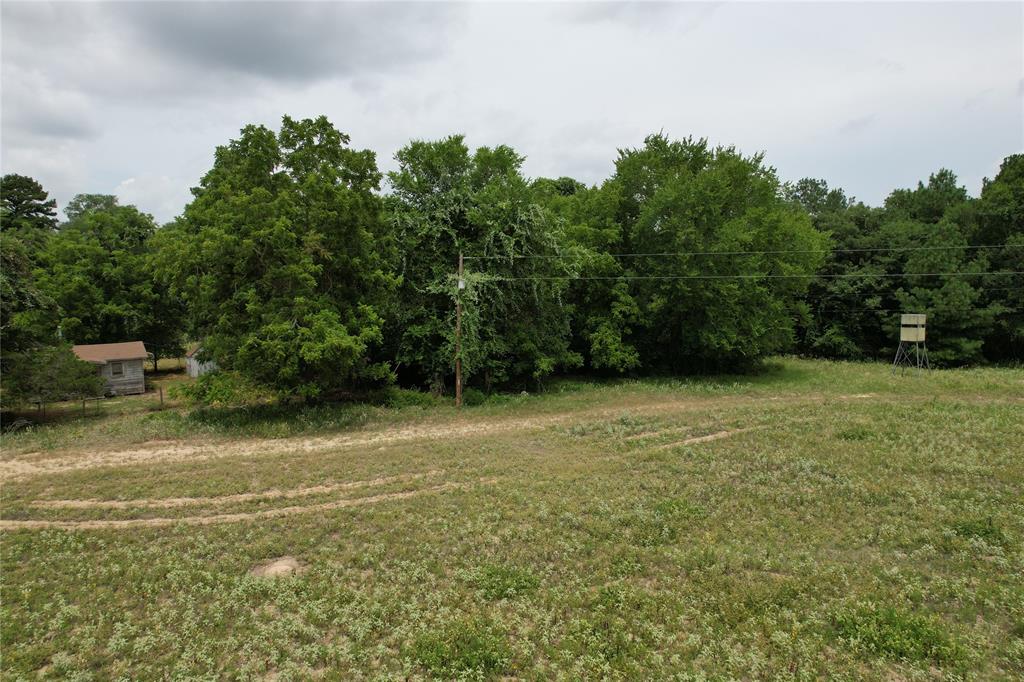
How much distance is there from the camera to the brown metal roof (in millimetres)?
27469

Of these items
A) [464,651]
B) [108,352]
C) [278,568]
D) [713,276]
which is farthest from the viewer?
[108,352]

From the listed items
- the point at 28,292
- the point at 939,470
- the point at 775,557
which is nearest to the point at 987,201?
the point at 939,470

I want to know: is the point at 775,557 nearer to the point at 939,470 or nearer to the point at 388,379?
the point at 939,470

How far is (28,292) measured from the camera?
1930 centimetres

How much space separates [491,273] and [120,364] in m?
21.8

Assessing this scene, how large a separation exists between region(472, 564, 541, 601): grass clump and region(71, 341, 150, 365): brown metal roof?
94.3 feet

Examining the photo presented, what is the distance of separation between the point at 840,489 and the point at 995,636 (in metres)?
5.13

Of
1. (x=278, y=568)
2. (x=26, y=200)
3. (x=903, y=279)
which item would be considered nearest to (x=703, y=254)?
(x=903, y=279)

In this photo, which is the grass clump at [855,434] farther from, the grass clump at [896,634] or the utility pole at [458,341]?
the utility pole at [458,341]

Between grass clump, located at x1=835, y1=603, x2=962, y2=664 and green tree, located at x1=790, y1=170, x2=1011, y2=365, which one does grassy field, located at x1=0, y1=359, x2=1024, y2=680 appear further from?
green tree, located at x1=790, y1=170, x2=1011, y2=365

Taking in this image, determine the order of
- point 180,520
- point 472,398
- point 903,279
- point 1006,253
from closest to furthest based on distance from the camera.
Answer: point 180,520 → point 472,398 → point 1006,253 → point 903,279

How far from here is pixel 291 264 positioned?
1942 centimetres

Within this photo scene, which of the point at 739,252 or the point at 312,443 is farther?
the point at 739,252

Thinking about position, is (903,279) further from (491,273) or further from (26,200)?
(26,200)
